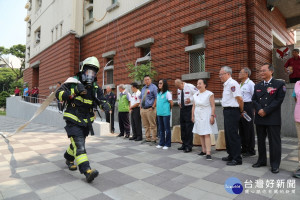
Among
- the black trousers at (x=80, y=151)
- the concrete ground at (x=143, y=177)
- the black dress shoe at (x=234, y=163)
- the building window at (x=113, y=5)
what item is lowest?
the concrete ground at (x=143, y=177)

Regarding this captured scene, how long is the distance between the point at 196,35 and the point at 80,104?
7370mm

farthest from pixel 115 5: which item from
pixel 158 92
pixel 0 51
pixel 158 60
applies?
pixel 0 51

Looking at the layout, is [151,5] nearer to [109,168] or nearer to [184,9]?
[184,9]

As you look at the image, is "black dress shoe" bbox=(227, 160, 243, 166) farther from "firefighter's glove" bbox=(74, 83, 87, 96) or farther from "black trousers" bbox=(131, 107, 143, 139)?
"black trousers" bbox=(131, 107, 143, 139)

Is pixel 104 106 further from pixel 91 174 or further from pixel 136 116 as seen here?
pixel 136 116

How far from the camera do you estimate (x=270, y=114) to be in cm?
367

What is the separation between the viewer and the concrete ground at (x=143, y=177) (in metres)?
2.78

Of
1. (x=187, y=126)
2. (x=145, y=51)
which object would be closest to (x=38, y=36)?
(x=145, y=51)

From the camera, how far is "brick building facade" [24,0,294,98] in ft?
24.7

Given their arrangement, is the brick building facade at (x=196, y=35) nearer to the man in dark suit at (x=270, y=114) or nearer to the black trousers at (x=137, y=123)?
the black trousers at (x=137, y=123)

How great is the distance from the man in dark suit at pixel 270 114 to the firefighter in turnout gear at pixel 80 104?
291cm

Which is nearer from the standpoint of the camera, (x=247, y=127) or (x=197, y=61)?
(x=247, y=127)

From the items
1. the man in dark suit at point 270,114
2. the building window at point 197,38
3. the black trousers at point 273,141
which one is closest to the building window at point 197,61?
the building window at point 197,38

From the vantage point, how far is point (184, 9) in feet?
30.3
